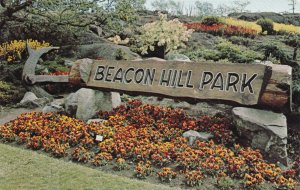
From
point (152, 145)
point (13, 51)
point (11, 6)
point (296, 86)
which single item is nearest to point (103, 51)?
point (13, 51)

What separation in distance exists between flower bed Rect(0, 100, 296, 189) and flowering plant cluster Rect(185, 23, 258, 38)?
15498 millimetres

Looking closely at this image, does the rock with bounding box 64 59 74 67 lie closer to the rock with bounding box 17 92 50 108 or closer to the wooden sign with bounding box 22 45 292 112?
the rock with bounding box 17 92 50 108

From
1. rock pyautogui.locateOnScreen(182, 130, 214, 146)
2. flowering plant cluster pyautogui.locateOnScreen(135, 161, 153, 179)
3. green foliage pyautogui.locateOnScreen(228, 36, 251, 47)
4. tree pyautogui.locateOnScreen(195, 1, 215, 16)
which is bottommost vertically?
tree pyautogui.locateOnScreen(195, 1, 215, 16)

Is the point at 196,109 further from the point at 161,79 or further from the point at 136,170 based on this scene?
the point at 136,170

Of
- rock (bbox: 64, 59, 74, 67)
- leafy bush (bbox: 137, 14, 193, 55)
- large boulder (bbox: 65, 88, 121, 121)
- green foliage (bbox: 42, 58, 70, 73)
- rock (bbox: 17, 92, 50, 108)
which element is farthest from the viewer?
leafy bush (bbox: 137, 14, 193, 55)

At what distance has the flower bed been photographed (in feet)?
23.8

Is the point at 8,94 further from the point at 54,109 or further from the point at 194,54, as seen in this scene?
the point at 194,54

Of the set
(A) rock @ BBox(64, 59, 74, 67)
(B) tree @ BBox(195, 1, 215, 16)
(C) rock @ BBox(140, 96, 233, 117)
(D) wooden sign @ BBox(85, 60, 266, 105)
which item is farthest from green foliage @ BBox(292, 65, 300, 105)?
(B) tree @ BBox(195, 1, 215, 16)

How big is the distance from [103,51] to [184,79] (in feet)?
28.2

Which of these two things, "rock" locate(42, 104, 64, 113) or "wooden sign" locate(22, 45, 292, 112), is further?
"rock" locate(42, 104, 64, 113)

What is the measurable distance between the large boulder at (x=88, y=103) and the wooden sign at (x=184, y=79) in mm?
274

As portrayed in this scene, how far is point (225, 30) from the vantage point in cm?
2509

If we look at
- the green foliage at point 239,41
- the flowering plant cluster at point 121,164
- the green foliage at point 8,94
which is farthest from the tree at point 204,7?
the flowering plant cluster at point 121,164

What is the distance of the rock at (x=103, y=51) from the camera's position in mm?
17156
